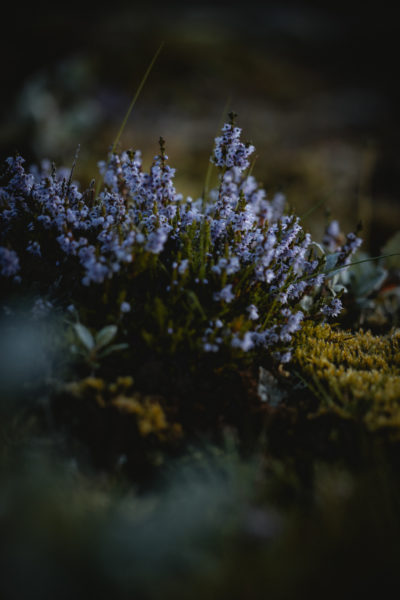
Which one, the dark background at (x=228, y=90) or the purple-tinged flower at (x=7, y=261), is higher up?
the dark background at (x=228, y=90)

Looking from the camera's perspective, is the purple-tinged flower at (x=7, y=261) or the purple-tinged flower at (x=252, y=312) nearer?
the purple-tinged flower at (x=7, y=261)

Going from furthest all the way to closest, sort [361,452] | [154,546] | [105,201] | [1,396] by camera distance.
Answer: [105,201] → [1,396] → [361,452] → [154,546]

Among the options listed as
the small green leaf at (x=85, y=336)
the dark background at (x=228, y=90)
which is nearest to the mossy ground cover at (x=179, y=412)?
the small green leaf at (x=85, y=336)

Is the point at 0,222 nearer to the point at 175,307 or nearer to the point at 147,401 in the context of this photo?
the point at 175,307

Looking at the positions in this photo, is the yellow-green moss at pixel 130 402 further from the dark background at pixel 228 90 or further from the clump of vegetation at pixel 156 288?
the dark background at pixel 228 90

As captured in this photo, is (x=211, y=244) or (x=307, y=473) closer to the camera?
(x=307, y=473)

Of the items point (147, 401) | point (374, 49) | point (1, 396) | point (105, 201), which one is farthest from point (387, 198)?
point (374, 49)
